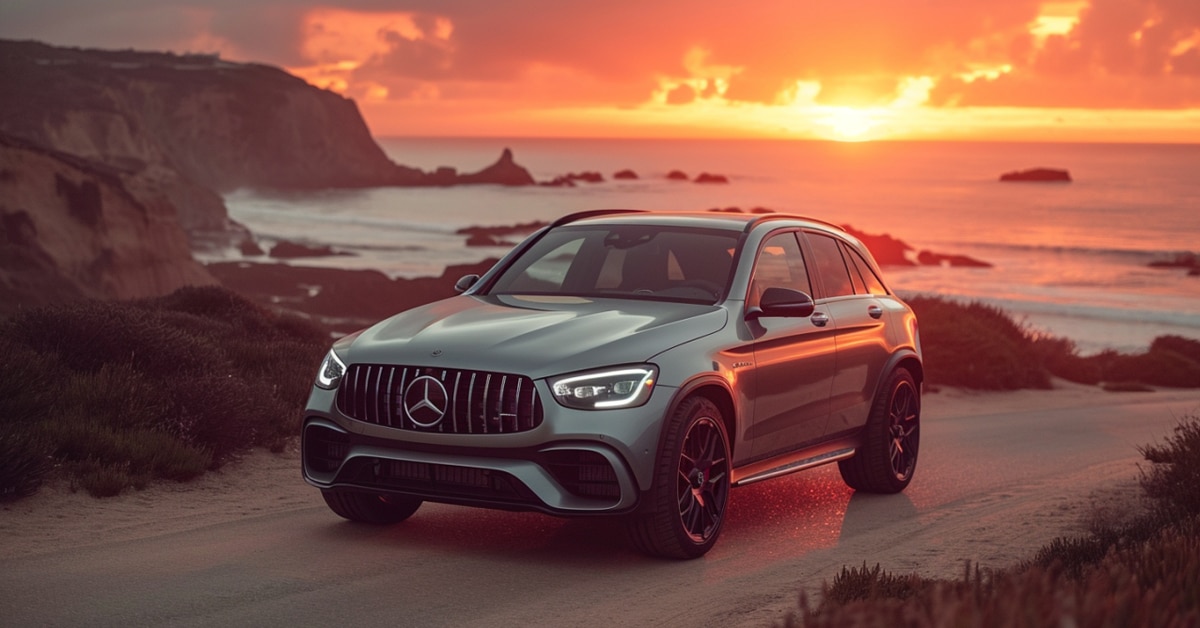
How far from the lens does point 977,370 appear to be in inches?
806

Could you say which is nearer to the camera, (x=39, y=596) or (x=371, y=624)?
(x=371, y=624)

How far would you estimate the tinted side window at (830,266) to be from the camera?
31.7 feet

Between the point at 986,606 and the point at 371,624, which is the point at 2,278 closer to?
the point at 371,624

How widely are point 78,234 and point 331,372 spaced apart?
28610mm

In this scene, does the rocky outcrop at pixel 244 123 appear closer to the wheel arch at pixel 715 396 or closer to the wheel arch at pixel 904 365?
the wheel arch at pixel 904 365

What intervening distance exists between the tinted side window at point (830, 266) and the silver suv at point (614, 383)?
0.04 metres

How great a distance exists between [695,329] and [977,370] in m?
13.5

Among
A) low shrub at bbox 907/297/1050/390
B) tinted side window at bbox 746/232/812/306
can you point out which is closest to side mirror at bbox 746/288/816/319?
tinted side window at bbox 746/232/812/306

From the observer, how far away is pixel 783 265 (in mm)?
9375

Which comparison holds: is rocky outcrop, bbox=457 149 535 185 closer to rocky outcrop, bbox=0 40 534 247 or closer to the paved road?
rocky outcrop, bbox=0 40 534 247

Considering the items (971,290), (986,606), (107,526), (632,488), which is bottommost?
(971,290)

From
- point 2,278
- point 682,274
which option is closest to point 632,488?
point 682,274

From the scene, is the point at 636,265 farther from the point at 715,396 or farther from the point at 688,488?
the point at 688,488

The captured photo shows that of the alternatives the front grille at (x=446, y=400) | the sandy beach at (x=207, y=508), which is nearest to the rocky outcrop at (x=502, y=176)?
the sandy beach at (x=207, y=508)
